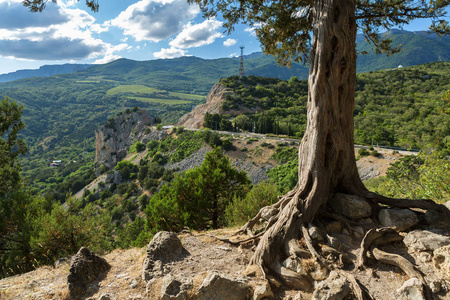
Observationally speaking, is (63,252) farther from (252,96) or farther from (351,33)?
(252,96)

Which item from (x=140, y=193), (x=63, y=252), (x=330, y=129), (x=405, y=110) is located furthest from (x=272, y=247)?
(x=405, y=110)

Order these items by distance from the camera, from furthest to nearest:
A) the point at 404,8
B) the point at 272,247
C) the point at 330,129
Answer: the point at 404,8 < the point at 330,129 < the point at 272,247

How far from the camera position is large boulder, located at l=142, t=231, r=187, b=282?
5.35 meters

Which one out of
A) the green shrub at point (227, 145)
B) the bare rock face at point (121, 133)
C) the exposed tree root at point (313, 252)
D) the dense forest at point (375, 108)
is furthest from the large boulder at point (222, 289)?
the bare rock face at point (121, 133)

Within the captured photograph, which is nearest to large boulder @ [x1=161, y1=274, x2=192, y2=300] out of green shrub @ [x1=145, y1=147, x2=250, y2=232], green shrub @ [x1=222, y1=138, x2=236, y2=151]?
green shrub @ [x1=145, y1=147, x2=250, y2=232]

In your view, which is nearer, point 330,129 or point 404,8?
point 330,129

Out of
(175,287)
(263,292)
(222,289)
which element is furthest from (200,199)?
(263,292)

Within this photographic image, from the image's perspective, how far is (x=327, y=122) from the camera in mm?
6555

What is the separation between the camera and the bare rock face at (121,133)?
9512 centimetres

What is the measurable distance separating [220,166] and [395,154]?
4151 cm

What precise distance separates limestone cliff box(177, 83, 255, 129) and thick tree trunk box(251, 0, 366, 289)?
82994 millimetres

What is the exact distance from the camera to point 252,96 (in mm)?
104188

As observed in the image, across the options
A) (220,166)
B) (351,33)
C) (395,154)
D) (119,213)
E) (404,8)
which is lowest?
(119,213)

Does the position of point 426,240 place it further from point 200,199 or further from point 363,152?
point 363,152
